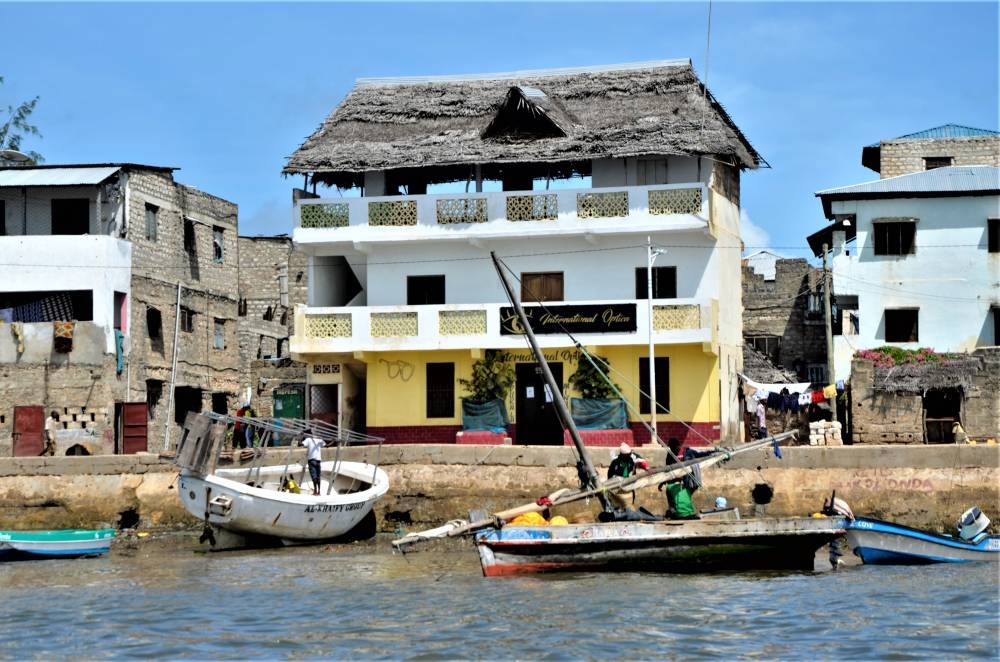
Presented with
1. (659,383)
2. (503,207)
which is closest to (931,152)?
(659,383)

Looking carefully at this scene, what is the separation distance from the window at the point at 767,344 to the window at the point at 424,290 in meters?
13.5

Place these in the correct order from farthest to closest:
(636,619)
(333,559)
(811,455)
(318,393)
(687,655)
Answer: (318,393)
(811,455)
(333,559)
(636,619)
(687,655)

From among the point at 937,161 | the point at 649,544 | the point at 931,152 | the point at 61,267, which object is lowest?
the point at 649,544

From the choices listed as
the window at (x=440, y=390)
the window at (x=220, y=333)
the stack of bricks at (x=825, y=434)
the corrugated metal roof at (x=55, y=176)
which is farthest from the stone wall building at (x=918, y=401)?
the corrugated metal roof at (x=55, y=176)

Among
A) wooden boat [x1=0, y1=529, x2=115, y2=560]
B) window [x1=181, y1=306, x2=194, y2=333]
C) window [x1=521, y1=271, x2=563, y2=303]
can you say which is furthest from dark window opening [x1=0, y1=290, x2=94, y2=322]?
wooden boat [x1=0, y1=529, x2=115, y2=560]


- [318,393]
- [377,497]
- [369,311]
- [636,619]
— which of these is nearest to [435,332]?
[369,311]

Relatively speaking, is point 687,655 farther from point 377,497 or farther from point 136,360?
point 136,360

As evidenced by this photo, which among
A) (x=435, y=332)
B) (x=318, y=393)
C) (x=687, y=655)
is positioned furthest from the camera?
(x=318, y=393)

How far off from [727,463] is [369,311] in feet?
32.5

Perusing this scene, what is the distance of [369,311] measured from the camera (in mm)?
35219

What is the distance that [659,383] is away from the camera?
34.8 m

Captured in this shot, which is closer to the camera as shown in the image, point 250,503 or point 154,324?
point 250,503

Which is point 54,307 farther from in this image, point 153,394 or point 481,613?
point 481,613

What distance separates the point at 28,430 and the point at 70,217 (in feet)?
19.2
